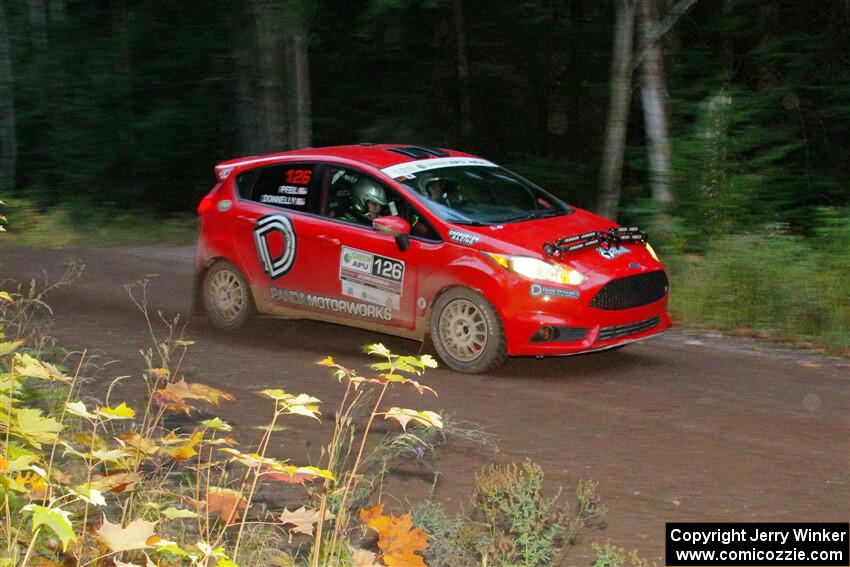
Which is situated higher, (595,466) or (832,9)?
(832,9)

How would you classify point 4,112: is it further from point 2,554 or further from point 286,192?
point 2,554

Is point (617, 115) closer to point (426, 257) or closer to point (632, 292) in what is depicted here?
point (632, 292)

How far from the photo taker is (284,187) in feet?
36.2

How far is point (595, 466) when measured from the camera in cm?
729

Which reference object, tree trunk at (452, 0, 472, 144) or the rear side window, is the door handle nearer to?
the rear side window

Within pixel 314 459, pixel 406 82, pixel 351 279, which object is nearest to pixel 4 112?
pixel 406 82

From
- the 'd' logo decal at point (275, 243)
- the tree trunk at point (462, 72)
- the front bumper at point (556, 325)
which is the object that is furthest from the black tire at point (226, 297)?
the tree trunk at point (462, 72)

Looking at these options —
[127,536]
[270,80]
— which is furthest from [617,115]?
[127,536]

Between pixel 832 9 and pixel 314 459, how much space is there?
53.3ft

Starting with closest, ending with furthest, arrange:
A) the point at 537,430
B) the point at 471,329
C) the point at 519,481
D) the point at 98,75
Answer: the point at 519,481 → the point at 537,430 → the point at 471,329 → the point at 98,75

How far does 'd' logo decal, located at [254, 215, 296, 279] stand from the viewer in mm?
10797

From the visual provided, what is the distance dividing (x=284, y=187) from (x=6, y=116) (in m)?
18.0

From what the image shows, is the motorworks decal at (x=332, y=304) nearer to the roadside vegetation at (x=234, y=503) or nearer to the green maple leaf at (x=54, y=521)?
the roadside vegetation at (x=234, y=503)

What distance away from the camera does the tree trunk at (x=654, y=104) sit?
16.3m
